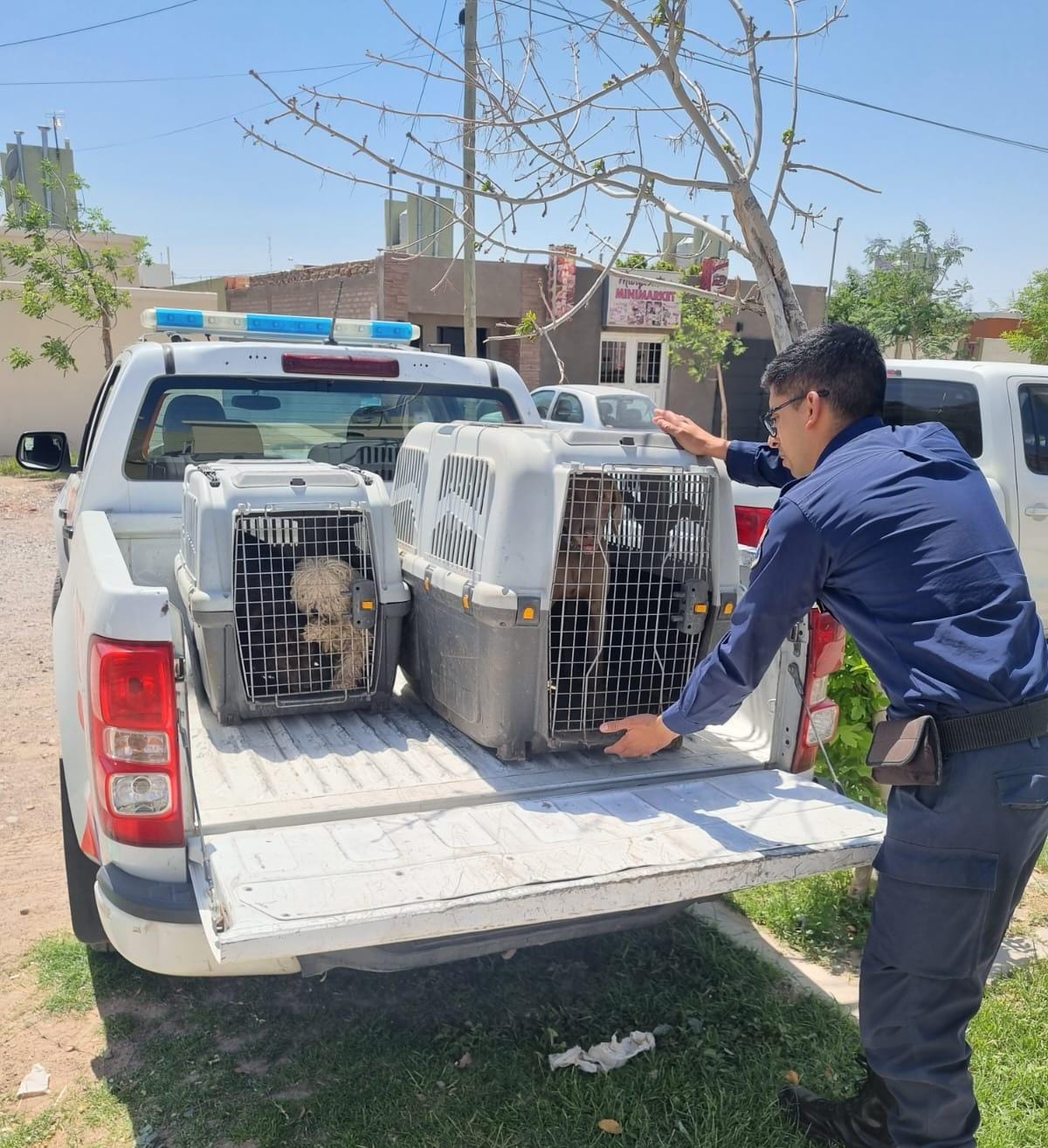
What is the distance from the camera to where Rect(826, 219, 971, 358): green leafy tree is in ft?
87.1

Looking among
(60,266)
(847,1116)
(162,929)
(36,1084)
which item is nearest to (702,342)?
(60,266)

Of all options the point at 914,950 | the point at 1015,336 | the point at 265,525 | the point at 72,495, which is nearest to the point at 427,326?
the point at 1015,336

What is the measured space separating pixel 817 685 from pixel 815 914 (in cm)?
118

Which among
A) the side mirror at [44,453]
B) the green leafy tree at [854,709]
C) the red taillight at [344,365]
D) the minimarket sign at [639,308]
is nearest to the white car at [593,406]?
the minimarket sign at [639,308]

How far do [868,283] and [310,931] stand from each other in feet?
96.7

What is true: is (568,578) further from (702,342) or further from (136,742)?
(702,342)

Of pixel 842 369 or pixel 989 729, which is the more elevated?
pixel 842 369

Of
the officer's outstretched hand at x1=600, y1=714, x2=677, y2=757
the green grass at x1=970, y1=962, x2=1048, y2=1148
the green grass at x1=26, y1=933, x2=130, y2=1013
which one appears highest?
the officer's outstretched hand at x1=600, y1=714, x2=677, y2=757

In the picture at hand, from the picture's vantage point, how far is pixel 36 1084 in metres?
2.78

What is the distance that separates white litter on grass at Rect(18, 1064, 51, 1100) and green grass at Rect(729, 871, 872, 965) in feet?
7.77

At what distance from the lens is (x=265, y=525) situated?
121 inches

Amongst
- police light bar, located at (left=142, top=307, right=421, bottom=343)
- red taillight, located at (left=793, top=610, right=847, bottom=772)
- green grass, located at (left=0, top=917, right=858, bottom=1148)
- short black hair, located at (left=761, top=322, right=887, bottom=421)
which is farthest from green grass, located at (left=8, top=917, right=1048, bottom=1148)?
police light bar, located at (left=142, top=307, right=421, bottom=343)

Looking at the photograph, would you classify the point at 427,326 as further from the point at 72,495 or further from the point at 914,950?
the point at 914,950

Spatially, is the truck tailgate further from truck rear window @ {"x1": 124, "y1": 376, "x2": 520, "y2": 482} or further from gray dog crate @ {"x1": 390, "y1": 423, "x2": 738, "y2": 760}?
truck rear window @ {"x1": 124, "y1": 376, "x2": 520, "y2": 482}
